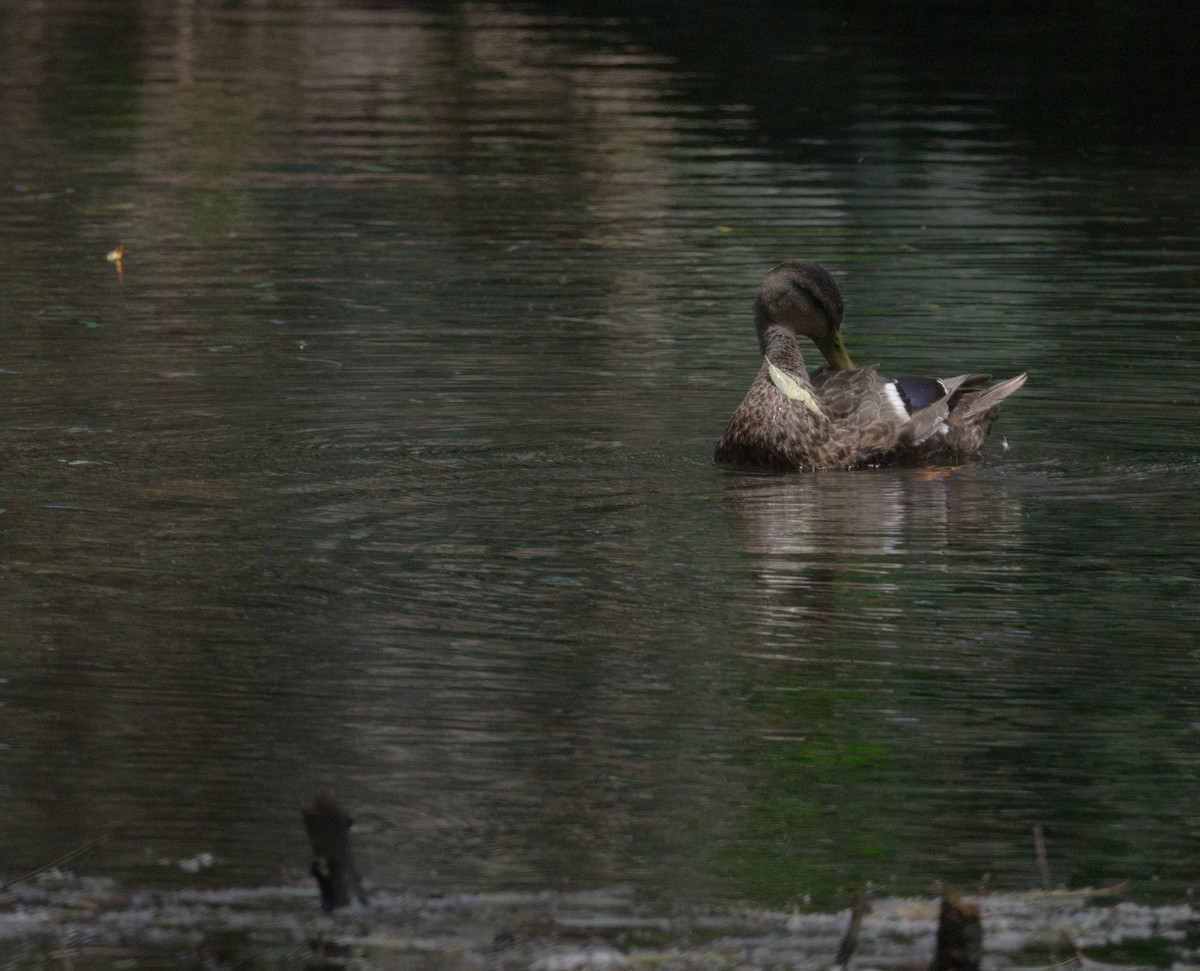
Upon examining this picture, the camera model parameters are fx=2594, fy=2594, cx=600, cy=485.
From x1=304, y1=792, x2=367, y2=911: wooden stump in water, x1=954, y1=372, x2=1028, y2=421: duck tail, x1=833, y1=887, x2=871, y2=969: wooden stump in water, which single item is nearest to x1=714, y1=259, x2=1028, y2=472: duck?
x1=954, y1=372, x2=1028, y2=421: duck tail

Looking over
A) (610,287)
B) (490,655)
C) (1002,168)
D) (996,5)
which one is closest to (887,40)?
(996,5)

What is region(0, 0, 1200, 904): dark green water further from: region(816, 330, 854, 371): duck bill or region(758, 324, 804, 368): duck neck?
region(816, 330, 854, 371): duck bill

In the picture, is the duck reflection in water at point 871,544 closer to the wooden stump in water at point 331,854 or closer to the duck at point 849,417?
the duck at point 849,417

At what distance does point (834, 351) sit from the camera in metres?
13.6

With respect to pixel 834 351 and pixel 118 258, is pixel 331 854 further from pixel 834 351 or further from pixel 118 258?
pixel 118 258

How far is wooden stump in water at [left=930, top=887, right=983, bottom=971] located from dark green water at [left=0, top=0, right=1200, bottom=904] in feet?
3.74

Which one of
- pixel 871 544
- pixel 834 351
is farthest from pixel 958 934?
pixel 834 351

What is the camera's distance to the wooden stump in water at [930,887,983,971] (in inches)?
202

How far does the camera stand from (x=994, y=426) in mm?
13336

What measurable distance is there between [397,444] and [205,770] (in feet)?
17.5

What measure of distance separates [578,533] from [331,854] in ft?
16.2

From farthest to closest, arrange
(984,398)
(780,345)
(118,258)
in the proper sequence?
(118,258)
(780,345)
(984,398)

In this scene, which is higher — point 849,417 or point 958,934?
point 958,934

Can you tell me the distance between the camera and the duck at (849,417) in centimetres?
1220
